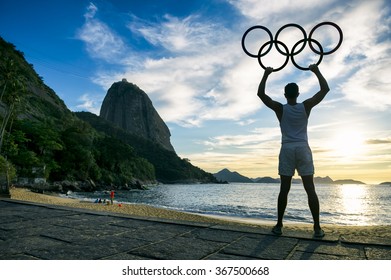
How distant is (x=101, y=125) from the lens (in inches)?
6122

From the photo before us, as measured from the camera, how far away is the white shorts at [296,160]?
13.6 ft

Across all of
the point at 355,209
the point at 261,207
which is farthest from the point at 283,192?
the point at 355,209

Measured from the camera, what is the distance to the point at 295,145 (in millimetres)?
4203

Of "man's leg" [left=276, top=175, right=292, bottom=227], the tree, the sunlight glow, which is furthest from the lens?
the sunlight glow

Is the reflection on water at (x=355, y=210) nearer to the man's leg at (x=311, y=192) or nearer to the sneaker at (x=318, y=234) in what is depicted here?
the man's leg at (x=311, y=192)

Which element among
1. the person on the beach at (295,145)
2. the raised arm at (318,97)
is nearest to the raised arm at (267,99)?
the person on the beach at (295,145)

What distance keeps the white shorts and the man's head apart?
722 millimetres

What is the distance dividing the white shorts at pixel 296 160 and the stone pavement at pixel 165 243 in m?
0.88

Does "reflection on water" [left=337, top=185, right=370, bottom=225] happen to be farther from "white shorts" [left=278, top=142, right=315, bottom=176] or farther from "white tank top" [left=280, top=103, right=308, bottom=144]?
"white tank top" [left=280, top=103, right=308, bottom=144]

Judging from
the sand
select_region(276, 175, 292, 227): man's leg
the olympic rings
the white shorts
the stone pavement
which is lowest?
the sand

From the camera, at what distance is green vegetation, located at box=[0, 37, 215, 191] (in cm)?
2516

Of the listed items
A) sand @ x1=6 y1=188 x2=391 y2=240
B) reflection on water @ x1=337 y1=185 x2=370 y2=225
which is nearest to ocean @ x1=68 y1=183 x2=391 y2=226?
reflection on water @ x1=337 y1=185 x2=370 y2=225

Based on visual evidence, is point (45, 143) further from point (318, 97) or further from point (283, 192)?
point (318, 97)
